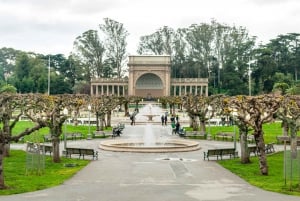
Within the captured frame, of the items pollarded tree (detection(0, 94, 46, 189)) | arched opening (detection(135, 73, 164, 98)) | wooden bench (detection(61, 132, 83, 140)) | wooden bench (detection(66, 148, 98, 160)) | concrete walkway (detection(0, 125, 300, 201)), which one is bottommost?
concrete walkway (detection(0, 125, 300, 201))

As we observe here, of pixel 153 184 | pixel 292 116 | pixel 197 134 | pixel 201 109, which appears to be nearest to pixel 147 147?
pixel 292 116

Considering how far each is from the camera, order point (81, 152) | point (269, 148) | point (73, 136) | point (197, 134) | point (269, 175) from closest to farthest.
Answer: point (269, 175), point (81, 152), point (269, 148), point (73, 136), point (197, 134)

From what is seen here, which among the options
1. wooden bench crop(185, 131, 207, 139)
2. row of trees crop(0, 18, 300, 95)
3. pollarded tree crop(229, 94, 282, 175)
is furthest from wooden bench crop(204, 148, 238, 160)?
row of trees crop(0, 18, 300, 95)

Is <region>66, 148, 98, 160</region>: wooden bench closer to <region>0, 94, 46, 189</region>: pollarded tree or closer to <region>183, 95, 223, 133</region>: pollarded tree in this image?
<region>0, 94, 46, 189</region>: pollarded tree

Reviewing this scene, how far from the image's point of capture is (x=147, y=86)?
12344 centimetres

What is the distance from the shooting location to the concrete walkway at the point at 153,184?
17031 mm

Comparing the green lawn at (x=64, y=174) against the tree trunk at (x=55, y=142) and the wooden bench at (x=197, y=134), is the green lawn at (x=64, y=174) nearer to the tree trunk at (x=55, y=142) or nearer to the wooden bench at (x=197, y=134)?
the tree trunk at (x=55, y=142)

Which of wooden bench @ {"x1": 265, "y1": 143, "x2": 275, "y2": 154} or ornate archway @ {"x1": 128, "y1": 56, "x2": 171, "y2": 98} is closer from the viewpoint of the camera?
wooden bench @ {"x1": 265, "y1": 143, "x2": 275, "y2": 154}

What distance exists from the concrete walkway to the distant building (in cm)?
8871

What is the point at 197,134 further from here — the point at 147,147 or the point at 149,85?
the point at 149,85

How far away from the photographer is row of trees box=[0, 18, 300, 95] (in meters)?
108

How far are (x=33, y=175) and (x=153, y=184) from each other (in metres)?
6.14

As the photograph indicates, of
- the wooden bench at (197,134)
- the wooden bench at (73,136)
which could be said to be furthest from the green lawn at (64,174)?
the wooden bench at (197,134)

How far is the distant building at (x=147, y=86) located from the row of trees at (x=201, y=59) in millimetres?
3156
